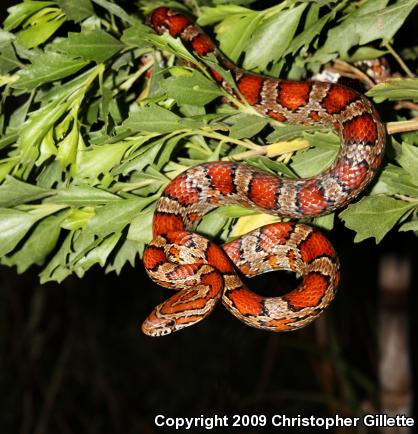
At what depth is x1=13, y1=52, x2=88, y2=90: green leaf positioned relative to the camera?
286 centimetres

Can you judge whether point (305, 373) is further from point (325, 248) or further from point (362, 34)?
point (362, 34)

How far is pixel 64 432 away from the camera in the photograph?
796 centimetres

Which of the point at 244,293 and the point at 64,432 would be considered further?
the point at 64,432

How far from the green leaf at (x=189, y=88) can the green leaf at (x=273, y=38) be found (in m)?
0.31

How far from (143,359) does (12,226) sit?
18.9 ft

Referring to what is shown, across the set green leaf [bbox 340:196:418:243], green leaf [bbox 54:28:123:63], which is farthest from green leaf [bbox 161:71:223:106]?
green leaf [bbox 340:196:418:243]

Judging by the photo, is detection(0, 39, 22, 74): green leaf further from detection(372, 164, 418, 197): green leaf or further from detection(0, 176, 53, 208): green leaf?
detection(372, 164, 418, 197): green leaf

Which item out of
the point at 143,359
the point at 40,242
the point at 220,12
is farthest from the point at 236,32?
the point at 143,359

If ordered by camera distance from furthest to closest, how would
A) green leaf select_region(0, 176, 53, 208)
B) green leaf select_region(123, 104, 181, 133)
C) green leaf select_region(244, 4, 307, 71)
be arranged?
green leaf select_region(0, 176, 53, 208), green leaf select_region(244, 4, 307, 71), green leaf select_region(123, 104, 181, 133)

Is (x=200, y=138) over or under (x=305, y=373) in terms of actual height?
over

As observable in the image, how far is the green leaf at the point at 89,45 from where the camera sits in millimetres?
2801

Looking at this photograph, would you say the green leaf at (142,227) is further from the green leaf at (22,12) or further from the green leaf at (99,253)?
the green leaf at (22,12)

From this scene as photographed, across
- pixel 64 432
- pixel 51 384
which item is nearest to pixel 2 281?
pixel 51 384

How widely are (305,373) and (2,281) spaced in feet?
14.4
